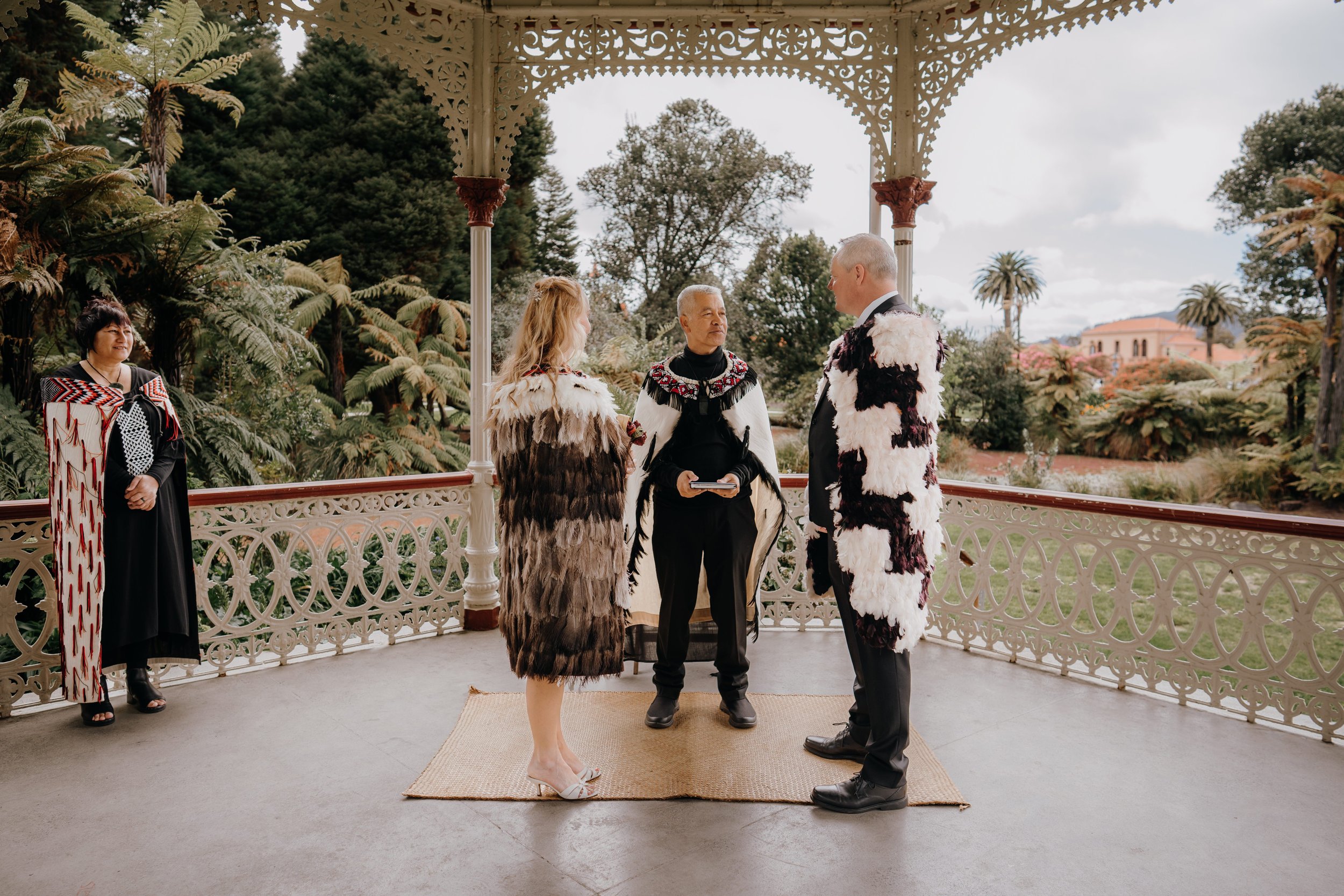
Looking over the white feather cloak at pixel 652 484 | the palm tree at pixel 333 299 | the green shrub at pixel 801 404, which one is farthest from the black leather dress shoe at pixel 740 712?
the green shrub at pixel 801 404

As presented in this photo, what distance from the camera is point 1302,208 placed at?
12.5 meters

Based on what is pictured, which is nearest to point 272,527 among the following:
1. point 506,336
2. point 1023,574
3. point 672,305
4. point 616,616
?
point 616,616

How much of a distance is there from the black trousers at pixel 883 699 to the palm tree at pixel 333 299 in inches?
316

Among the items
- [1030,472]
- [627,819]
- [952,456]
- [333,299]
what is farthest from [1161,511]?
[333,299]

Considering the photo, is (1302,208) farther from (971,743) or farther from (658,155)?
(971,743)

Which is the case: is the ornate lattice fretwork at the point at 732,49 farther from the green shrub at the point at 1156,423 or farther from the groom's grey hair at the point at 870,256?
the green shrub at the point at 1156,423

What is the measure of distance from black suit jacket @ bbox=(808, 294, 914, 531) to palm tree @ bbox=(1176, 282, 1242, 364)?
3071 centimetres

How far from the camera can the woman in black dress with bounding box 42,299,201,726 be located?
3.09 meters

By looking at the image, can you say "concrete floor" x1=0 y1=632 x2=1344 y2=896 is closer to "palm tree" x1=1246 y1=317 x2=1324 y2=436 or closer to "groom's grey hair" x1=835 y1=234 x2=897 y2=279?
"groom's grey hair" x1=835 y1=234 x2=897 y2=279

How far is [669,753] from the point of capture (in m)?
3.00

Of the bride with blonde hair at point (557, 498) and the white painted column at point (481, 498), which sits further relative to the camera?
the white painted column at point (481, 498)

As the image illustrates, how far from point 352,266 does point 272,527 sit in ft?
32.1

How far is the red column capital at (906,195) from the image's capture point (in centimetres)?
435

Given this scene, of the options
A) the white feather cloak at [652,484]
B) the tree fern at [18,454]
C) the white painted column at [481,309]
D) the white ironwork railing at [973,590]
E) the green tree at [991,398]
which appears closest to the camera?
the white feather cloak at [652,484]
